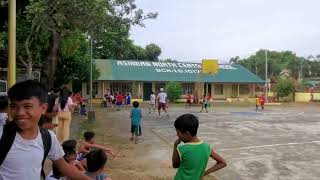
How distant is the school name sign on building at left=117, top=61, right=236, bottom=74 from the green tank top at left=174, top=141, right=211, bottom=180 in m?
49.7

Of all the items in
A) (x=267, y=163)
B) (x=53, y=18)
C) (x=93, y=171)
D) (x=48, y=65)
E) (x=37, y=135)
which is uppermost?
(x=53, y=18)

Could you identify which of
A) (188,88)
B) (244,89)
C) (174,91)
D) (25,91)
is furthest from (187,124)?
(244,89)

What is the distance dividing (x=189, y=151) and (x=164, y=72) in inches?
1991

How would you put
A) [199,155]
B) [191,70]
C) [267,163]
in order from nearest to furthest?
[199,155]
[267,163]
[191,70]

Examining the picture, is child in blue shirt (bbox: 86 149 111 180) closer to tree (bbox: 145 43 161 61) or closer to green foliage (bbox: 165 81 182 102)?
green foliage (bbox: 165 81 182 102)

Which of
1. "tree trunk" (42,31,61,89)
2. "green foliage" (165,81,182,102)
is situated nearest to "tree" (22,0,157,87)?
"tree trunk" (42,31,61,89)

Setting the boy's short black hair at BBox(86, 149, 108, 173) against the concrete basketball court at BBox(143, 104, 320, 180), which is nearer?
the boy's short black hair at BBox(86, 149, 108, 173)

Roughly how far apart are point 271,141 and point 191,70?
41476 mm

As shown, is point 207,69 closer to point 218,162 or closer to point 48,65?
point 48,65

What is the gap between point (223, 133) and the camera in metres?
19.1

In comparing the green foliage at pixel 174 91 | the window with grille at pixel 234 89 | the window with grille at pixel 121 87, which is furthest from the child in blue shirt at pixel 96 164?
the window with grille at pixel 234 89

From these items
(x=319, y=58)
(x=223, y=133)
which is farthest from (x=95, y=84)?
(x=319, y=58)

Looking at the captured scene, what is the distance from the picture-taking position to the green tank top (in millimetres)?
4703

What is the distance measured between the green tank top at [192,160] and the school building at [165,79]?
4432 centimetres
